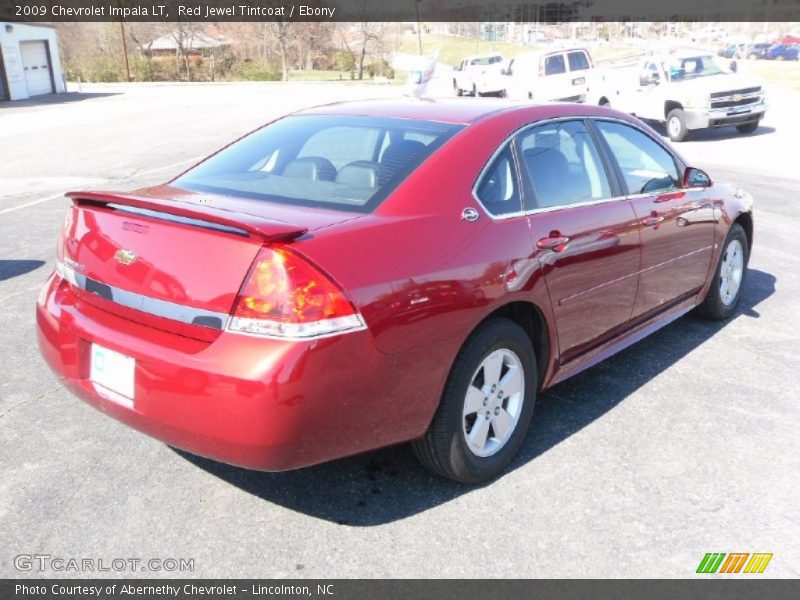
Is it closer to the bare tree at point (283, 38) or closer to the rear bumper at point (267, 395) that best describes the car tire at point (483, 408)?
the rear bumper at point (267, 395)

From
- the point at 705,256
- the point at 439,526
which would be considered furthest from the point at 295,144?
the point at 705,256

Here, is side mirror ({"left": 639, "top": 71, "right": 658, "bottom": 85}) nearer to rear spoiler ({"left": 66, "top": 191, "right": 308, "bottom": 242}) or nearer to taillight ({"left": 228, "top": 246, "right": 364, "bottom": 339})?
rear spoiler ({"left": 66, "top": 191, "right": 308, "bottom": 242})

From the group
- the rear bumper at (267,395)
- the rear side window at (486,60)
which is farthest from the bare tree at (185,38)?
the rear bumper at (267,395)

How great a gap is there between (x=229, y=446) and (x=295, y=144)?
69.8 inches

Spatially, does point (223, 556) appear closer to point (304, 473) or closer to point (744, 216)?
point (304, 473)

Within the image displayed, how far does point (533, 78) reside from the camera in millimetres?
22062

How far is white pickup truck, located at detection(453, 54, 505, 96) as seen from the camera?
3028cm

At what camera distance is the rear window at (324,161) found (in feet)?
11.0

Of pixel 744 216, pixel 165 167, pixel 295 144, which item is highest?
pixel 295 144

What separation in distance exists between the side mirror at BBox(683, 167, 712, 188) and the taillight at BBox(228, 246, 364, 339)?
306cm

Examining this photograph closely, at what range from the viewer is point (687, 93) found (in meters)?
17.1

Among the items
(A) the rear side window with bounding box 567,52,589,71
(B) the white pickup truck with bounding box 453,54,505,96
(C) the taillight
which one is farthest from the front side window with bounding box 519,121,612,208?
(B) the white pickup truck with bounding box 453,54,505,96

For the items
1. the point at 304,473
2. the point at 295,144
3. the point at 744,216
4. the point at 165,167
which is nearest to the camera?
the point at 304,473

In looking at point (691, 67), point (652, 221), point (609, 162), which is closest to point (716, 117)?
point (691, 67)
